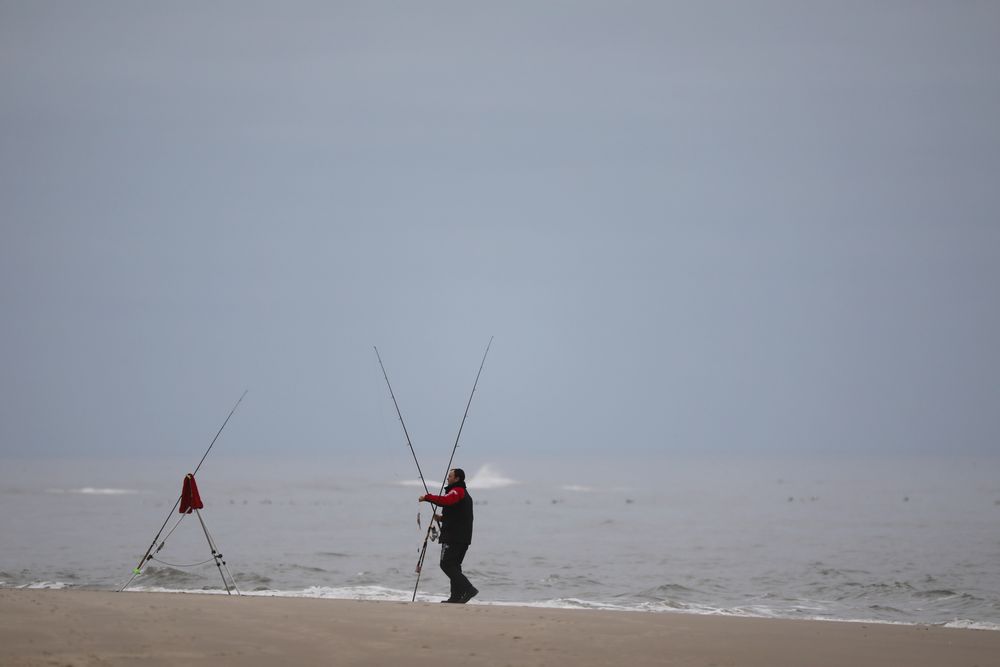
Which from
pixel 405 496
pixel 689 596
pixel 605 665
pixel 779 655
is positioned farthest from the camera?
pixel 405 496

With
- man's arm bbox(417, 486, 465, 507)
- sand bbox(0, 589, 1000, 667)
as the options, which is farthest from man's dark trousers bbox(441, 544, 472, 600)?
sand bbox(0, 589, 1000, 667)

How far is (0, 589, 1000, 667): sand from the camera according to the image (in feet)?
26.9

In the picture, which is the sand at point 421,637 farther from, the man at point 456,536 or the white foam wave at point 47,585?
the white foam wave at point 47,585

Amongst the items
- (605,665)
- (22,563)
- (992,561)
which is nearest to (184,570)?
(22,563)

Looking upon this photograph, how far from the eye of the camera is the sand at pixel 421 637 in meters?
8.19

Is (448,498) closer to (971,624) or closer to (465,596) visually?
(465,596)

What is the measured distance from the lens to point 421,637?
8.98m

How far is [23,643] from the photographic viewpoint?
27.3ft

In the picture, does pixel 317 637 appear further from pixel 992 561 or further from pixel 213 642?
pixel 992 561

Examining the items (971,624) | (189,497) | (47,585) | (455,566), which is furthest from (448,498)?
(47,585)

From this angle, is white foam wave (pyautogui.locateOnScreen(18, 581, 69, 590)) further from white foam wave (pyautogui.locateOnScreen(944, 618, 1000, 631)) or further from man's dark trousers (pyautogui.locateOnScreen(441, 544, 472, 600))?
white foam wave (pyautogui.locateOnScreen(944, 618, 1000, 631))

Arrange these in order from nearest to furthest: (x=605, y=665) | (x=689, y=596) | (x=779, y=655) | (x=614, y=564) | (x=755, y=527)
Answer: (x=605, y=665) < (x=779, y=655) < (x=689, y=596) < (x=614, y=564) < (x=755, y=527)

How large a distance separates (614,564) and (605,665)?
1281cm

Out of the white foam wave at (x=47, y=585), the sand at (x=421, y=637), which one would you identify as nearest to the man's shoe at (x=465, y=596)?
the sand at (x=421, y=637)
